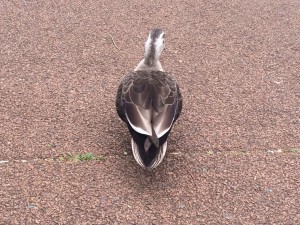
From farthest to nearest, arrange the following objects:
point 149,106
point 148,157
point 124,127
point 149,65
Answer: point 149,65 < point 124,127 < point 149,106 < point 148,157

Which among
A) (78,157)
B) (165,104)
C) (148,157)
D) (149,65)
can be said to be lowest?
(78,157)

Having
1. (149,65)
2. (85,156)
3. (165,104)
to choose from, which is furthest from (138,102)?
(149,65)

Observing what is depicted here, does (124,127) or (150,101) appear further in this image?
(124,127)

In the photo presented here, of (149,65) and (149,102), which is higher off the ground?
(149,102)

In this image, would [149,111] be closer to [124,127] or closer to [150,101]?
[150,101]

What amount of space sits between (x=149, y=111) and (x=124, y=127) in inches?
31.3

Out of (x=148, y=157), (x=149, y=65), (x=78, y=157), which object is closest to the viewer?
(x=148, y=157)

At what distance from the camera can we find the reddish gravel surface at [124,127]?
372 cm

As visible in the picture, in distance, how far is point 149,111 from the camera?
12.6 ft

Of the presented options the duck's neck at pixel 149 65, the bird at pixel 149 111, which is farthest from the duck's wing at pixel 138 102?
the duck's neck at pixel 149 65

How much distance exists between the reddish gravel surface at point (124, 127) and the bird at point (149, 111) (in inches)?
11.0

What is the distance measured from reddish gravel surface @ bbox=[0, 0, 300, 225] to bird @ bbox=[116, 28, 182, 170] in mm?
280

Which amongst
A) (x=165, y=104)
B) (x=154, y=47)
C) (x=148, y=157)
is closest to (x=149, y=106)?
(x=165, y=104)

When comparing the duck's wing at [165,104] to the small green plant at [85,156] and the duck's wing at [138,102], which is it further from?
the small green plant at [85,156]
